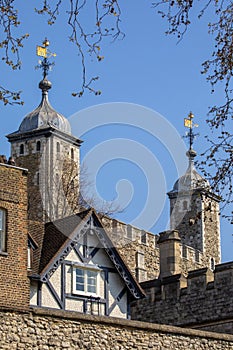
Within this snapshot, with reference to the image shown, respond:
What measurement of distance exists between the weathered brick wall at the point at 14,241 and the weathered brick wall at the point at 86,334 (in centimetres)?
71

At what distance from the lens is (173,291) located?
28328mm

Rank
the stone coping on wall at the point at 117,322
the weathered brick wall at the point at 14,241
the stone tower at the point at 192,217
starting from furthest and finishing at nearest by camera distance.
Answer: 1. the stone tower at the point at 192,217
2. the weathered brick wall at the point at 14,241
3. the stone coping on wall at the point at 117,322

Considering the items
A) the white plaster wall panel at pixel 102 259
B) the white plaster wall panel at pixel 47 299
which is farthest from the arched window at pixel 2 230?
the white plaster wall panel at pixel 102 259

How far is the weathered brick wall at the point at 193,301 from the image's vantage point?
2689cm

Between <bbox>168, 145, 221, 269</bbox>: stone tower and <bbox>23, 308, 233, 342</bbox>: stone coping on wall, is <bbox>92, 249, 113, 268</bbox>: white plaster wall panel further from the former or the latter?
<bbox>168, 145, 221, 269</bbox>: stone tower

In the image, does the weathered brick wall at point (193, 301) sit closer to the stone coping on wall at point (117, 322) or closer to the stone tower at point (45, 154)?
the stone coping on wall at point (117, 322)

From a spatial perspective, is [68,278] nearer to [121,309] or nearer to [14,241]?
[121,309]

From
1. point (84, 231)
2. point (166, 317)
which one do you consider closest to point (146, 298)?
point (166, 317)

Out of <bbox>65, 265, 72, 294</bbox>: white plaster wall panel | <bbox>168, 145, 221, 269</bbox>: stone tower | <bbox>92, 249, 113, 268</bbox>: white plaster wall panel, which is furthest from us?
<bbox>168, 145, 221, 269</bbox>: stone tower

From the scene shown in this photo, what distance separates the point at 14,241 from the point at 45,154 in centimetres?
3055

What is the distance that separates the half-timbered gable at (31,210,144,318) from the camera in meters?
24.6

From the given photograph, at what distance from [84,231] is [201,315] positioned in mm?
4207

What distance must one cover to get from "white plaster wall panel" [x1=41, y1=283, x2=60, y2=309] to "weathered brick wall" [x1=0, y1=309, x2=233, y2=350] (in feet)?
Answer: 10.7

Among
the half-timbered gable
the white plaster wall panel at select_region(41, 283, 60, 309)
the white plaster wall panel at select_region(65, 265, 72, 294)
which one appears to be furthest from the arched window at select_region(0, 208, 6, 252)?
the white plaster wall panel at select_region(65, 265, 72, 294)
